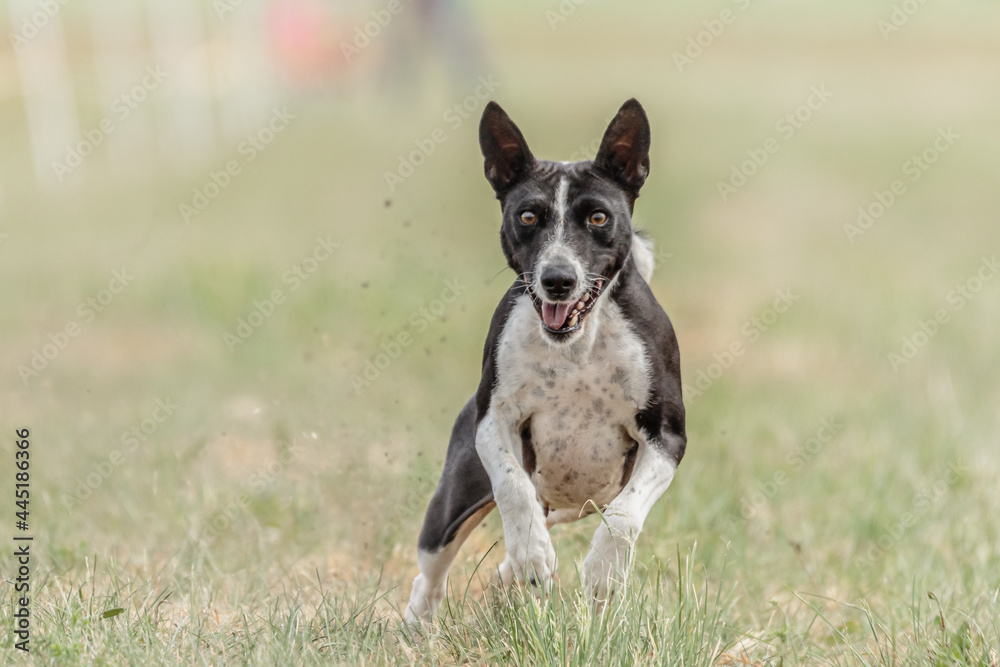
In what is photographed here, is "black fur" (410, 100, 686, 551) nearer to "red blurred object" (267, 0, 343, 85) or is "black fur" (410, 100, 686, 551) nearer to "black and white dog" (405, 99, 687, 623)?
"black and white dog" (405, 99, 687, 623)

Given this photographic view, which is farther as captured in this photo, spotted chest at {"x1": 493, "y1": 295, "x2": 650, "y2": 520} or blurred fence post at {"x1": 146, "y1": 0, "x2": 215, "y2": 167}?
blurred fence post at {"x1": 146, "y1": 0, "x2": 215, "y2": 167}

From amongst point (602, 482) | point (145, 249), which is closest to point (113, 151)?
point (145, 249)

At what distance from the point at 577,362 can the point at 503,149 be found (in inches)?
31.9

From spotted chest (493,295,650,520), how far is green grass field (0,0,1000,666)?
19.6 inches

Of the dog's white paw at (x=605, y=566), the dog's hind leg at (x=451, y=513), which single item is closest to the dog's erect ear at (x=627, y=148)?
the dog's hind leg at (x=451, y=513)

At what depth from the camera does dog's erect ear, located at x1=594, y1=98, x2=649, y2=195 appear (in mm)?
4449

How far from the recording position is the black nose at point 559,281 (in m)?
4.14

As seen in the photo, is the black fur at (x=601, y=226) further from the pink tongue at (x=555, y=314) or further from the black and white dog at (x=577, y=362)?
the pink tongue at (x=555, y=314)

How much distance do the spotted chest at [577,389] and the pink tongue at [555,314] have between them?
18 cm

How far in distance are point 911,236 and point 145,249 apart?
10.6 meters

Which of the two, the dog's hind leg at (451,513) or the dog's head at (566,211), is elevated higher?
the dog's head at (566,211)

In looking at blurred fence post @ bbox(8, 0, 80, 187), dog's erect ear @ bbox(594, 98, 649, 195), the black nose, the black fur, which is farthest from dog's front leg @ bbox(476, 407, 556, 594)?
blurred fence post @ bbox(8, 0, 80, 187)

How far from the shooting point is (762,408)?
978cm

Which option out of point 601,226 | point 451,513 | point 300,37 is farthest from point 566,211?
point 300,37
